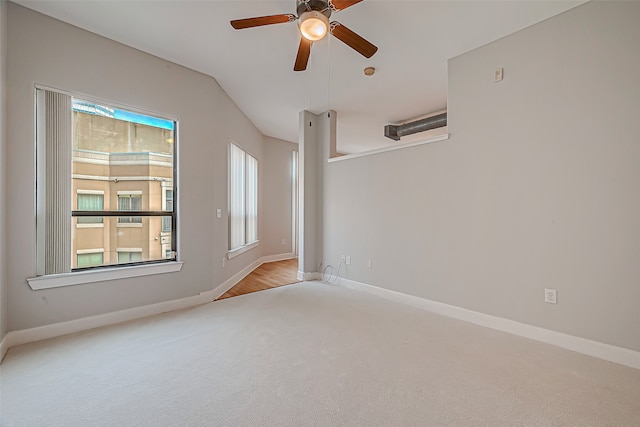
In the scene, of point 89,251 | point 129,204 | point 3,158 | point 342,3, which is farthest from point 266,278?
point 342,3

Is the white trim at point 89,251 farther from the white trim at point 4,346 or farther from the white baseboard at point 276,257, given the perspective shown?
the white baseboard at point 276,257

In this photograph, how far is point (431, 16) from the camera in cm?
234

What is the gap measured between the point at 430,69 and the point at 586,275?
2630 millimetres

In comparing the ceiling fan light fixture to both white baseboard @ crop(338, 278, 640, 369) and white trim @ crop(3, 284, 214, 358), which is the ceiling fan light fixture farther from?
white trim @ crop(3, 284, 214, 358)

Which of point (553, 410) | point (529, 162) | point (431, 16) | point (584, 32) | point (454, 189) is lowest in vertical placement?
point (553, 410)

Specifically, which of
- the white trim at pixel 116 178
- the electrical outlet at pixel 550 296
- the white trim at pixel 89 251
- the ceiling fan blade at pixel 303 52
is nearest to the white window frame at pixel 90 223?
the white trim at pixel 116 178

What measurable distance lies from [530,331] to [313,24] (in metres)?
3.18

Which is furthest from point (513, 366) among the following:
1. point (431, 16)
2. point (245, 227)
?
point (245, 227)

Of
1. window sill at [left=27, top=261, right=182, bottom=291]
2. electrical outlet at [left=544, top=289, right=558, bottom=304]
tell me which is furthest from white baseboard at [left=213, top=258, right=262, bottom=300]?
electrical outlet at [left=544, top=289, right=558, bottom=304]

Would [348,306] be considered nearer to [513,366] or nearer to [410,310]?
[410,310]

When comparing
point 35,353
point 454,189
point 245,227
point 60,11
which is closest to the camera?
point 35,353

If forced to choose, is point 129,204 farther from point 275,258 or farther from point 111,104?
point 275,258

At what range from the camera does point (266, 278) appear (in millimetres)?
4695

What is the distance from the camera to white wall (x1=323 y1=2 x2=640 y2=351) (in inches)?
81.1
